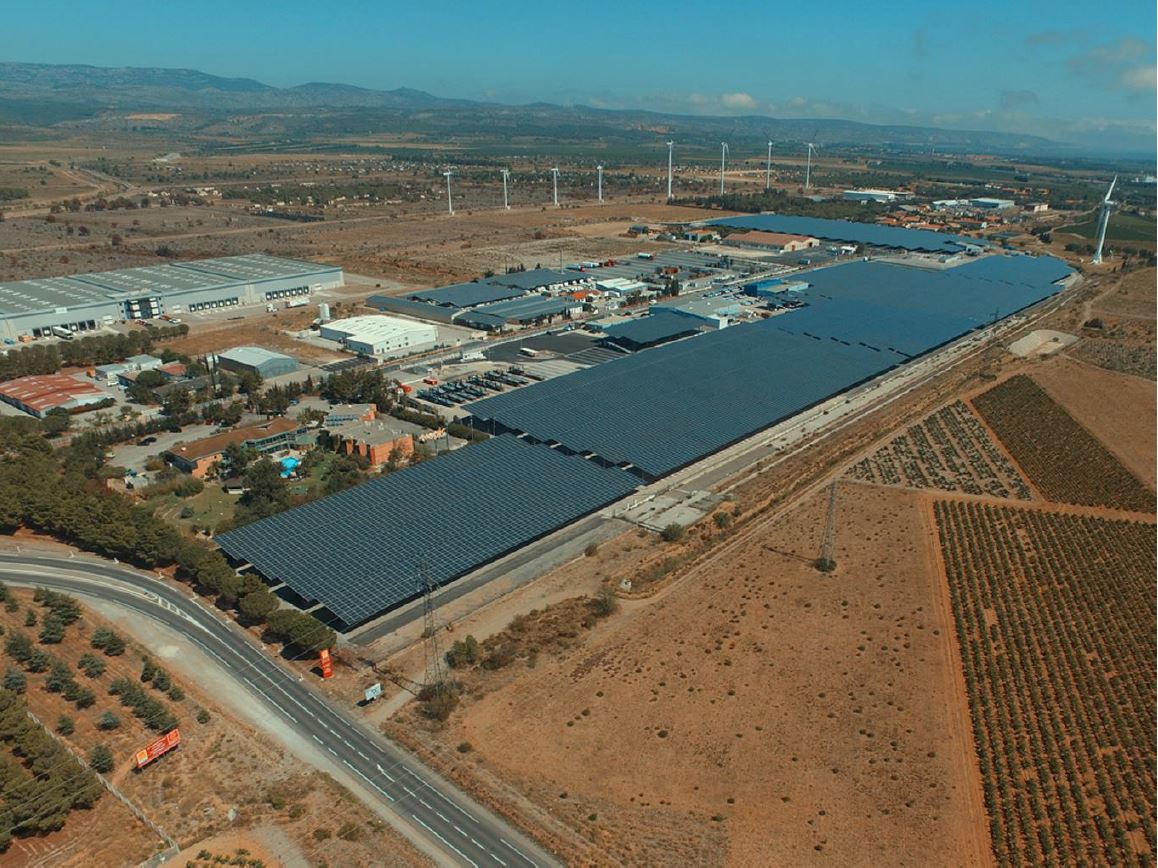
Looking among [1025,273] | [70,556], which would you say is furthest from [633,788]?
[1025,273]

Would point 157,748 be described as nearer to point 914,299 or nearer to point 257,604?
point 257,604

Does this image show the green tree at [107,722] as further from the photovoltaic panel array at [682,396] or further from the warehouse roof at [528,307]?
the warehouse roof at [528,307]

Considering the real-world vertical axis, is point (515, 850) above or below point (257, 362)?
below

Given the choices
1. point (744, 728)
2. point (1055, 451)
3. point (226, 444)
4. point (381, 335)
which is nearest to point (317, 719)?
point (744, 728)

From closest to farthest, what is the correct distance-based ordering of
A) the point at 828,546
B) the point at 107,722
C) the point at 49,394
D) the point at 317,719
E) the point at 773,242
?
the point at 107,722, the point at 317,719, the point at 828,546, the point at 49,394, the point at 773,242

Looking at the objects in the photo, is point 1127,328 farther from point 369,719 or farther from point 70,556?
point 70,556

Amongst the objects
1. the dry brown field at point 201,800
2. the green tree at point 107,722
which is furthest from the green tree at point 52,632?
the green tree at point 107,722
